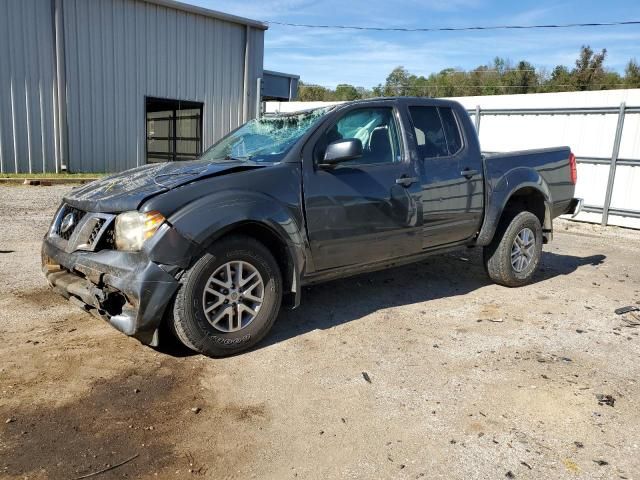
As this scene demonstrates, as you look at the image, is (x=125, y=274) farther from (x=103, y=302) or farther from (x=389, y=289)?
(x=389, y=289)

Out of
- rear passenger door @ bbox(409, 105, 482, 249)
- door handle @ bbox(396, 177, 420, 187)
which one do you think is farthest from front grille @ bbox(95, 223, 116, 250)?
rear passenger door @ bbox(409, 105, 482, 249)

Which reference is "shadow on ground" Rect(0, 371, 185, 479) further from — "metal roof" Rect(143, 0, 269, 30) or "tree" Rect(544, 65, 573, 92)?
"tree" Rect(544, 65, 573, 92)

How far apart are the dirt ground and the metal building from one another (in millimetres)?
10069

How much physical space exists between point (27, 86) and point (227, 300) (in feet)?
41.2

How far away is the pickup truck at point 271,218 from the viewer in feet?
11.3

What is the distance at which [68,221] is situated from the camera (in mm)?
3945

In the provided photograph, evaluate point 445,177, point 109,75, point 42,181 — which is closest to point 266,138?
point 445,177

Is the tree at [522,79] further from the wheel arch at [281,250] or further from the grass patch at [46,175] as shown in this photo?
the wheel arch at [281,250]

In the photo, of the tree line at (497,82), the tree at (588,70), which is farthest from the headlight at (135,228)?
the tree at (588,70)

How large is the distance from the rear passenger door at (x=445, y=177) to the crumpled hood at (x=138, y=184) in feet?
5.58

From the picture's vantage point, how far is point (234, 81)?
17797mm

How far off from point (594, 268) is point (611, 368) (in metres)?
3.51

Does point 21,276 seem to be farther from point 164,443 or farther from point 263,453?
point 263,453

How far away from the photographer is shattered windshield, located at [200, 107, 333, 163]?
14.0 feet
